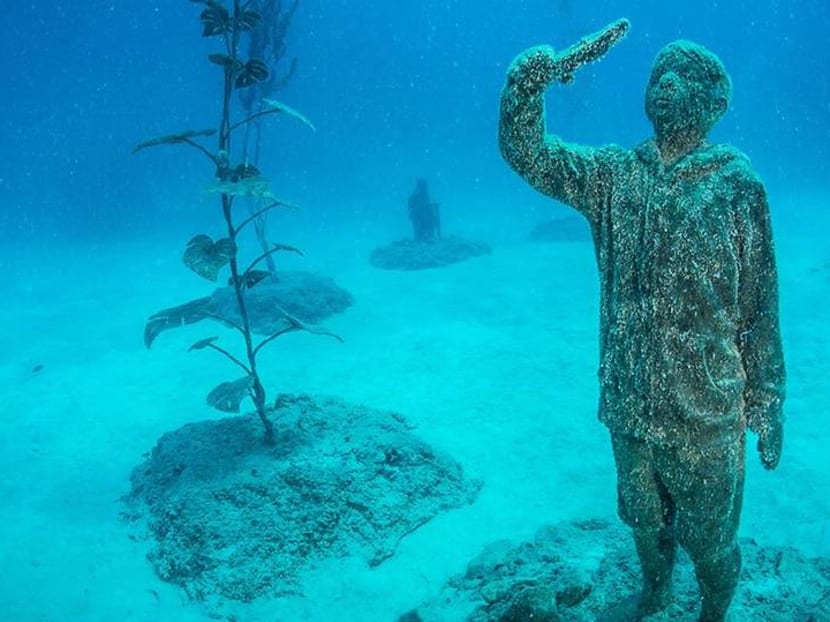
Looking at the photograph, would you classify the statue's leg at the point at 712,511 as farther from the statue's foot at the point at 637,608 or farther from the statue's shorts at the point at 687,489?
the statue's foot at the point at 637,608

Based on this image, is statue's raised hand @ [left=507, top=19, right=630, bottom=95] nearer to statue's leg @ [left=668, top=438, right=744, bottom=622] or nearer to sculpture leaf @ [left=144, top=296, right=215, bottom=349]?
statue's leg @ [left=668, top=438, right=744, bottom=622]

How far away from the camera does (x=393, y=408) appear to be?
5.92m

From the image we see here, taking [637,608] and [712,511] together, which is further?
[637,608]

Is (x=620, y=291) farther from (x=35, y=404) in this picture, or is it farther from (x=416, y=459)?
(x=35, y=404)

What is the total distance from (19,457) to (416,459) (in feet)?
12.6

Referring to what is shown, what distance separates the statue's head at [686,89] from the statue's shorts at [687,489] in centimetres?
104

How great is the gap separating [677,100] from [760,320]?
2.58 feet

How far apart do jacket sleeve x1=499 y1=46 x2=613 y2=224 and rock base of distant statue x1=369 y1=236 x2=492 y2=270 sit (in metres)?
10.6

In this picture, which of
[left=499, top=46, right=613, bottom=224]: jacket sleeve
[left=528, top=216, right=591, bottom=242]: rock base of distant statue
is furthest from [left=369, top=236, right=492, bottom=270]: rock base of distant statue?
[left=499, top=46, right=613, bottom=224]: jacket sleeve

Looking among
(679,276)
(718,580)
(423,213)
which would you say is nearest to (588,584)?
(718,580)

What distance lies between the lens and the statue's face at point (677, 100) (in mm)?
1753

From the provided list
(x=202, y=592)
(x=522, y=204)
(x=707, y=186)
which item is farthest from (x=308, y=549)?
(x=522, y=204)

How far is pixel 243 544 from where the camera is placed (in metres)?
3.84

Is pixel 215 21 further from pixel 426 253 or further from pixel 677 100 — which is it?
pixel 426 253
